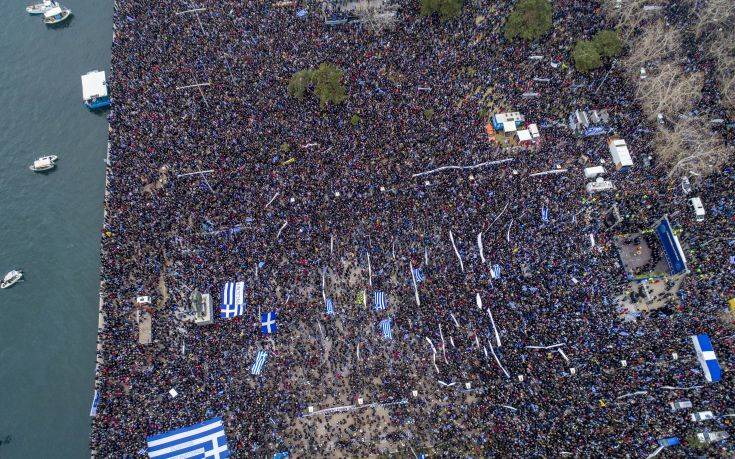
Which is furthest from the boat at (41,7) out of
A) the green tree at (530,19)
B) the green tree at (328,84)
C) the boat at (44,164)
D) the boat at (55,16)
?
the green tree at (530,19)

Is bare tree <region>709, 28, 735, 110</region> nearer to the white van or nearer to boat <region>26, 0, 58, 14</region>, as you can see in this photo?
the white van

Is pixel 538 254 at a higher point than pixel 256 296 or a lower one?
lower

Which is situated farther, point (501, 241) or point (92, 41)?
point (92, 41)

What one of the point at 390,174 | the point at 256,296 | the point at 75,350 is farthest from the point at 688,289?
the point at 75,350

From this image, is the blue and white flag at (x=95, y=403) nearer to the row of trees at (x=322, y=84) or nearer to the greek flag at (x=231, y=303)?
the greek flag at (x=231, y=303)

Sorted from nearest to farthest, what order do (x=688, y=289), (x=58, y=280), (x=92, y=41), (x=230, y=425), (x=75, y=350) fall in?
(x=230, y=425)
(x=688, y=289)
(x=75, y=350)
(x=58, y=280)
(x=92, y=41)

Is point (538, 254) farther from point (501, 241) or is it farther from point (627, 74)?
point (627, 74)

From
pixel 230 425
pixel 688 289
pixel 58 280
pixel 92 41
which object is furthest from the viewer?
pixel 92 41
